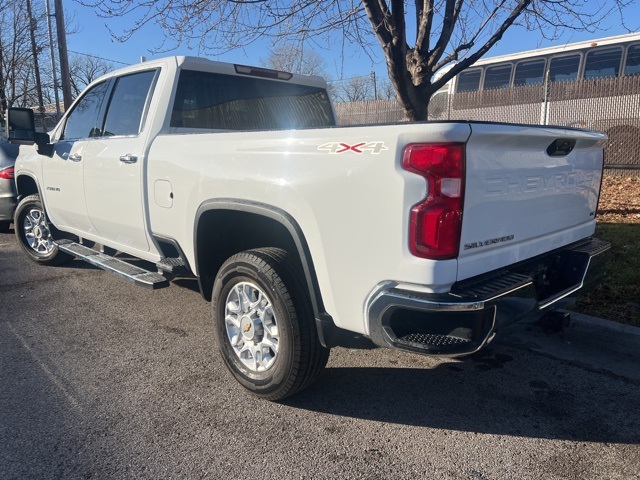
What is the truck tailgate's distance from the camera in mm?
2361

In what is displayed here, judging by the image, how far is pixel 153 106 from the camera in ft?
13.2

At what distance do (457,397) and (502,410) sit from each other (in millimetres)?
280

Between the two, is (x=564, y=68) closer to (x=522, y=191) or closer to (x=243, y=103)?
(x=243, y=103)

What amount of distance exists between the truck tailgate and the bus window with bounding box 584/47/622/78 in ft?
38.8

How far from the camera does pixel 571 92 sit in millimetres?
12469

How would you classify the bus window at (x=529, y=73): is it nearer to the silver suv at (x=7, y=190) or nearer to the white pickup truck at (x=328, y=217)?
the white pickup truck at (x=328, y=217)

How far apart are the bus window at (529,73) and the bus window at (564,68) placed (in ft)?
0.93

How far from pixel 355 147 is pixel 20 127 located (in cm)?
437

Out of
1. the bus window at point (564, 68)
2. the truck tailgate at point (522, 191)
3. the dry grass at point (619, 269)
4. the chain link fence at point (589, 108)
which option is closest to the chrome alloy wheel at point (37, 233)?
the truck tailgate at point (522, 191)

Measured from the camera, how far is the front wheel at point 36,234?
615cm

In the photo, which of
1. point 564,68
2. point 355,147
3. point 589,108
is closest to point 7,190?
point 355,147

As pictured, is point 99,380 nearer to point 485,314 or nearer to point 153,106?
point 153,106

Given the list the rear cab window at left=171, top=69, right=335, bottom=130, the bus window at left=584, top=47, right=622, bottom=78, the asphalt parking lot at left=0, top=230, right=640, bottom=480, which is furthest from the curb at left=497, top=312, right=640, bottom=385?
the bus window at left=584, top=47, right=622, bottom=78

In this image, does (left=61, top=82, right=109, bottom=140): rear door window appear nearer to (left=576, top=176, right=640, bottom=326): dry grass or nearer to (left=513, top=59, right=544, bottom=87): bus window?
(left=576, top=176, right=640, bottom=326): dry grass
